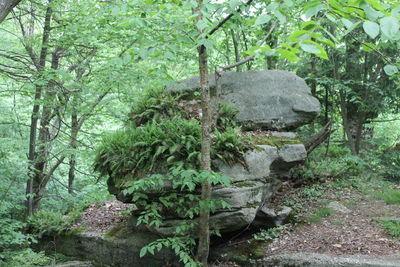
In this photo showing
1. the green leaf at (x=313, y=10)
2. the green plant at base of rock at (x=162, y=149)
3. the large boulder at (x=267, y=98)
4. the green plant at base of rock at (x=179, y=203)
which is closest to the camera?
the green leaf at (x=313, y=10)

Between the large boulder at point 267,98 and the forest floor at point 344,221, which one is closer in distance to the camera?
the forest floor at point 344,221

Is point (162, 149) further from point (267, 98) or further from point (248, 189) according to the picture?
point (267, 98)

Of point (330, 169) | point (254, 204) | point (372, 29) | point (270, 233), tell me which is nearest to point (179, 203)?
point (254, 204)

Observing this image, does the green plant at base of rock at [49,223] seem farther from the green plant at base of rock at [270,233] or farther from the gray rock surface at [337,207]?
the gray rock surface at [337,207]

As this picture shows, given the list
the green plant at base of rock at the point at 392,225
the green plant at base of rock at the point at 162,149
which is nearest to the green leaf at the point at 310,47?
the green plant at base of rock at the point at 162,149

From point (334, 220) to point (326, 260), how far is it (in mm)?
1493

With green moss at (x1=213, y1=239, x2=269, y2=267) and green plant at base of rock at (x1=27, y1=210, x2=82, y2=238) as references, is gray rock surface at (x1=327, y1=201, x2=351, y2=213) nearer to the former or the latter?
green moss at (x1=213, y1=239, x2=269, y2=267)

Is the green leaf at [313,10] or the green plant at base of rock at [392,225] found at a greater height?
the green leaf at [313,10]

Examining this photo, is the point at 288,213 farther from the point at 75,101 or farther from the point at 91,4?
the point at 91,4

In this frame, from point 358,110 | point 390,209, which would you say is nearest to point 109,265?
point 390,209

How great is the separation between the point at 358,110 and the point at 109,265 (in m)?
7.50

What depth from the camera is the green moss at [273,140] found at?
6324 millimetres

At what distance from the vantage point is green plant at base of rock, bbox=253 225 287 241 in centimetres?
585

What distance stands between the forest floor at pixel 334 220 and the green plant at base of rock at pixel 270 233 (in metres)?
0.04
